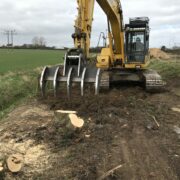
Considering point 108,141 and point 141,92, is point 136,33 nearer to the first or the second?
point 141,92

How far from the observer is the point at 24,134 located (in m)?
8.58

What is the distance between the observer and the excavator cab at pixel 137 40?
16.1m

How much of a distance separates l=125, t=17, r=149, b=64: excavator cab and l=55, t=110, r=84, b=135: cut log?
278 inches

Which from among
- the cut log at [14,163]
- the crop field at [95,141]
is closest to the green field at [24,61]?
the crop field at [95,141]

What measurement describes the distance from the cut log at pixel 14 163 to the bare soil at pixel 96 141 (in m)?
0.09

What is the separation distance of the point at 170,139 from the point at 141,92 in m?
7.47

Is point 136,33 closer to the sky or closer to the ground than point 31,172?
closer to the sky

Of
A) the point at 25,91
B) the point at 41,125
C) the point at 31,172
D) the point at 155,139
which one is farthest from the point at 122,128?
the point at 25,91

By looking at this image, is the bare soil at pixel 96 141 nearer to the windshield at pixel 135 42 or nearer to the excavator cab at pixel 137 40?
the excavator cab at pixel 137 40

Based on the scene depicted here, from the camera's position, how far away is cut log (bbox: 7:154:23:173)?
21.2 ft

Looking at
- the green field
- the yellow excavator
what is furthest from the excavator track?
the green field

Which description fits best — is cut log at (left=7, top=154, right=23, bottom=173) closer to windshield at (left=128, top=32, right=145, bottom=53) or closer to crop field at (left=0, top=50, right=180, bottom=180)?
crop field at (left=0, top=50, right=180, bottom=180)

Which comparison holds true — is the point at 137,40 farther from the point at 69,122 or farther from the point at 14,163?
the point at 14,163

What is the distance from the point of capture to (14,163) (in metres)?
6.65
